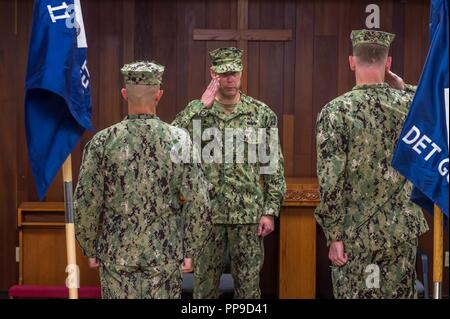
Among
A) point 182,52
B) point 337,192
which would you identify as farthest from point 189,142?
point 182,52

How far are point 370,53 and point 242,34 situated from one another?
2396 millimetres

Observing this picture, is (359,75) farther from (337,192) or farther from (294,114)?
(294,114)

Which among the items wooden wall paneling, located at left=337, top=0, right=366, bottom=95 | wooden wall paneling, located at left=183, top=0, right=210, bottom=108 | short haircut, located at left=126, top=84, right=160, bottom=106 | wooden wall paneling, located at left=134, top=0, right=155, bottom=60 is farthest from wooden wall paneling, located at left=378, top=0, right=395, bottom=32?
short haircut, located at left=126, top=84, right=160, bottom=106

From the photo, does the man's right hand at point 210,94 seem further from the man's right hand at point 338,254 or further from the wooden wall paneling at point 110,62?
the wooden wall paneling at point 110,62

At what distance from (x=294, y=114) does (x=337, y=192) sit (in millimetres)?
2517

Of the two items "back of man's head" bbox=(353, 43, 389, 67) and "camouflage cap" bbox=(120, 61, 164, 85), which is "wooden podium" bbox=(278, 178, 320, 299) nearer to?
"back of man's head" bbox=(353, 43, 389, 67)

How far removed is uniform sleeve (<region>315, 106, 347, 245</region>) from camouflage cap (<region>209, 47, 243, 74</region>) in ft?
3.11

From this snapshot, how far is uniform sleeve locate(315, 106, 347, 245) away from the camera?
4.05 m

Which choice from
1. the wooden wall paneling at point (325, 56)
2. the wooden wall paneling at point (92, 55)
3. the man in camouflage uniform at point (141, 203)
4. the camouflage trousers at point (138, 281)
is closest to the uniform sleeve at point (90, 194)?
the man in camouflage uniform at point (141, 203)

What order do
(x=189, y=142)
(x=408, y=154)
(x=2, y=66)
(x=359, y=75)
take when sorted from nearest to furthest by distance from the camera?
(x=408, y=154), (x=189, y=142), (x=359, y=75), (x=2, y=66)

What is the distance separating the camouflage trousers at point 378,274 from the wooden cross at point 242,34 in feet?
8.67

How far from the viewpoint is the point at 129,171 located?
12.5ft

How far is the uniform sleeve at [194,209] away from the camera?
153 inches

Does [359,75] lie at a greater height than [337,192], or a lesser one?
greater
